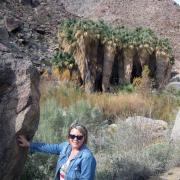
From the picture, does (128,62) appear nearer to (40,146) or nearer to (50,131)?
(50,131)

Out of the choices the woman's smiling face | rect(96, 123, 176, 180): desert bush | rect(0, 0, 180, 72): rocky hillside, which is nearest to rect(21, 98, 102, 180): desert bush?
rect(96, 123, 176, 180): desert bush

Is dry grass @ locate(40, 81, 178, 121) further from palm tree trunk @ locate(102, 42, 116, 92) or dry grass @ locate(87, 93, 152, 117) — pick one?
palm tree trunk @ locate(102, 42, 116, 92)

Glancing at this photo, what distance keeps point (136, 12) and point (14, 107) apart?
3150 inches

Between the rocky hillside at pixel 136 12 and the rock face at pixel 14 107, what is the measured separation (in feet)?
233

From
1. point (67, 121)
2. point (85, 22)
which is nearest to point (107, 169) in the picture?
point (67, 121)

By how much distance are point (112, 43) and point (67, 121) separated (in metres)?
23.1

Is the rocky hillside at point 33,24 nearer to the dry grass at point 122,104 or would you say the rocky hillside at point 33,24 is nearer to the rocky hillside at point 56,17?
the rocky hillside at point 56,17

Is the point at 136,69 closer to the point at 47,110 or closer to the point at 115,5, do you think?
the point at 47,110

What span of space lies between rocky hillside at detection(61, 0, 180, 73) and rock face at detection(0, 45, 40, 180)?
233 feet

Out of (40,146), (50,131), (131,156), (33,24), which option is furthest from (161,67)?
(40,146)

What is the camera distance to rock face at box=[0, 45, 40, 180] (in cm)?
620

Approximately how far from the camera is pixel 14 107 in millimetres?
6281

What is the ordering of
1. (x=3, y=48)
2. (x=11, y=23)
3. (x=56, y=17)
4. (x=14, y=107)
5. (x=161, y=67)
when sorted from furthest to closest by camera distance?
(x=56, y=17)
(x=11, y=23)
(x=161, y=67)
(x=3, y=48)
(x=14, y=107)

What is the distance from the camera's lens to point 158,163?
9102 mm
